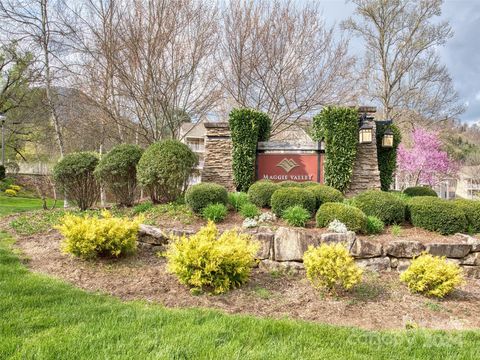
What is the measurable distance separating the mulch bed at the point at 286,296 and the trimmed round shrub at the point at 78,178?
285 cm


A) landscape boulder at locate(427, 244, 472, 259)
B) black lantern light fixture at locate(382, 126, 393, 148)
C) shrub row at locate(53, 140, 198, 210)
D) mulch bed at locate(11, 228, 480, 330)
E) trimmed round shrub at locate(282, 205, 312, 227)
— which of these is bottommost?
mulch bed at locate(11, 228, 480, 330)

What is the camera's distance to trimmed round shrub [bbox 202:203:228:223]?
520cm

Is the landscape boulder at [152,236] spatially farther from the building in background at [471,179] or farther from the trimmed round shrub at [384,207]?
the building in background at [471,179]

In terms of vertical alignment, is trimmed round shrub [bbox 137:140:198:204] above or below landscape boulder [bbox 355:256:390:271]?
above

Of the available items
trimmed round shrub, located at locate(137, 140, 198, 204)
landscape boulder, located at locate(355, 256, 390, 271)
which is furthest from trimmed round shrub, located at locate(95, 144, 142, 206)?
landscape boulder, located at locate(355, 256, 390, 271)

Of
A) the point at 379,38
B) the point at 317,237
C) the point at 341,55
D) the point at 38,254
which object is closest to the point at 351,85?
the point at 341,55

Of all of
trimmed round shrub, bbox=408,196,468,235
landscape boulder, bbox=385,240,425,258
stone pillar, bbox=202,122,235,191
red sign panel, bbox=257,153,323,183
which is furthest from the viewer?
stone pillar, bbox=202,122,235,191

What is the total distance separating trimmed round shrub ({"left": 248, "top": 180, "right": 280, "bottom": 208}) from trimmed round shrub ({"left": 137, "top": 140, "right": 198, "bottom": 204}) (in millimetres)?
1504

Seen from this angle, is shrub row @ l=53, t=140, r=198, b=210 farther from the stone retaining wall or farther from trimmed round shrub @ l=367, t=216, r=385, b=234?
trimmed round shrub @ l=367, t=216, r=385, b=234

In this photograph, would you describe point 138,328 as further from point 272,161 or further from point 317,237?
A: point 272,161

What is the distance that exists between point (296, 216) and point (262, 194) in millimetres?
1033

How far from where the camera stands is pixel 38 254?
4379 millimetres

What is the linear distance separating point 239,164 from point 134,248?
3.72m

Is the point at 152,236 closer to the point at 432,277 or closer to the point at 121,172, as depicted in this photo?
the point at 121,172
